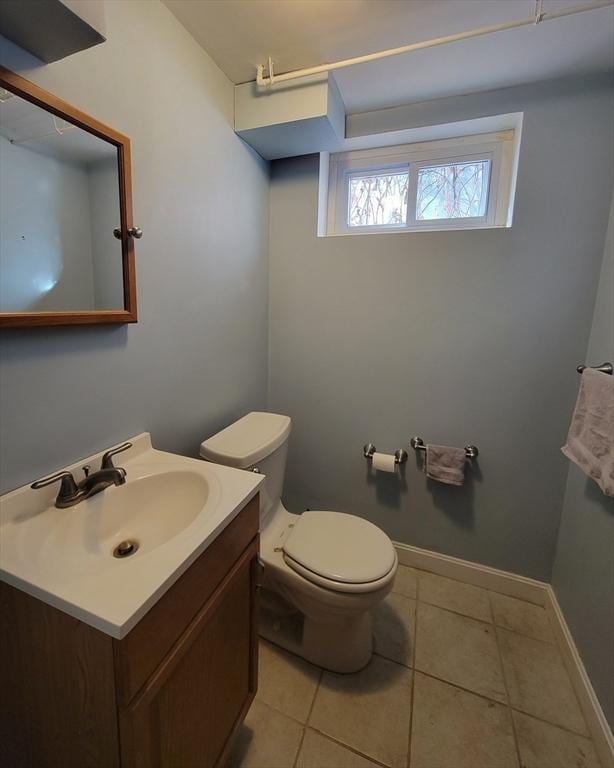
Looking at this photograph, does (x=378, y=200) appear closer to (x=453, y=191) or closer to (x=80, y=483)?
(x=453, y=191)

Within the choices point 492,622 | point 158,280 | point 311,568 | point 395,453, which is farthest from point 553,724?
point 158,280

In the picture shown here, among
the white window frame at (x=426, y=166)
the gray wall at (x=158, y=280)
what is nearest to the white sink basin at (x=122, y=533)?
the gray wall at (x=158, y=280)

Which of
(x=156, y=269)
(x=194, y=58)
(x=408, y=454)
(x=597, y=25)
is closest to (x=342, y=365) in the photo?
(x=408, y=454)

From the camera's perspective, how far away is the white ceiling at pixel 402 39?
1.06 metres

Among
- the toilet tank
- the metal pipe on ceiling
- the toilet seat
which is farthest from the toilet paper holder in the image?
the metal pipe on ceiling

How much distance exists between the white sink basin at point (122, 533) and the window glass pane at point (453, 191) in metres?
1.55

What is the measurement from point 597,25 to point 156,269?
63.2 inches

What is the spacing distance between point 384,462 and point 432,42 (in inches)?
62.4

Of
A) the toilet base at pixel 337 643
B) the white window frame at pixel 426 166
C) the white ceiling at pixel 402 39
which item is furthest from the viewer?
the white window frame at pixel 426 166

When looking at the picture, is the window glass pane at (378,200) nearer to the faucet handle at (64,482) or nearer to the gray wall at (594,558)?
the gray wall at (594,558)

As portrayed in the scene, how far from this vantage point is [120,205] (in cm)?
97

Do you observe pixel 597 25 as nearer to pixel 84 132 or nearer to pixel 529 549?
pixel 84 132

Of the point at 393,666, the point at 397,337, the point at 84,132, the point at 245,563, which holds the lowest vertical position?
the point at 393,666

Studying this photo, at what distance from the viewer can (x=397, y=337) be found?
1663 millimetres
